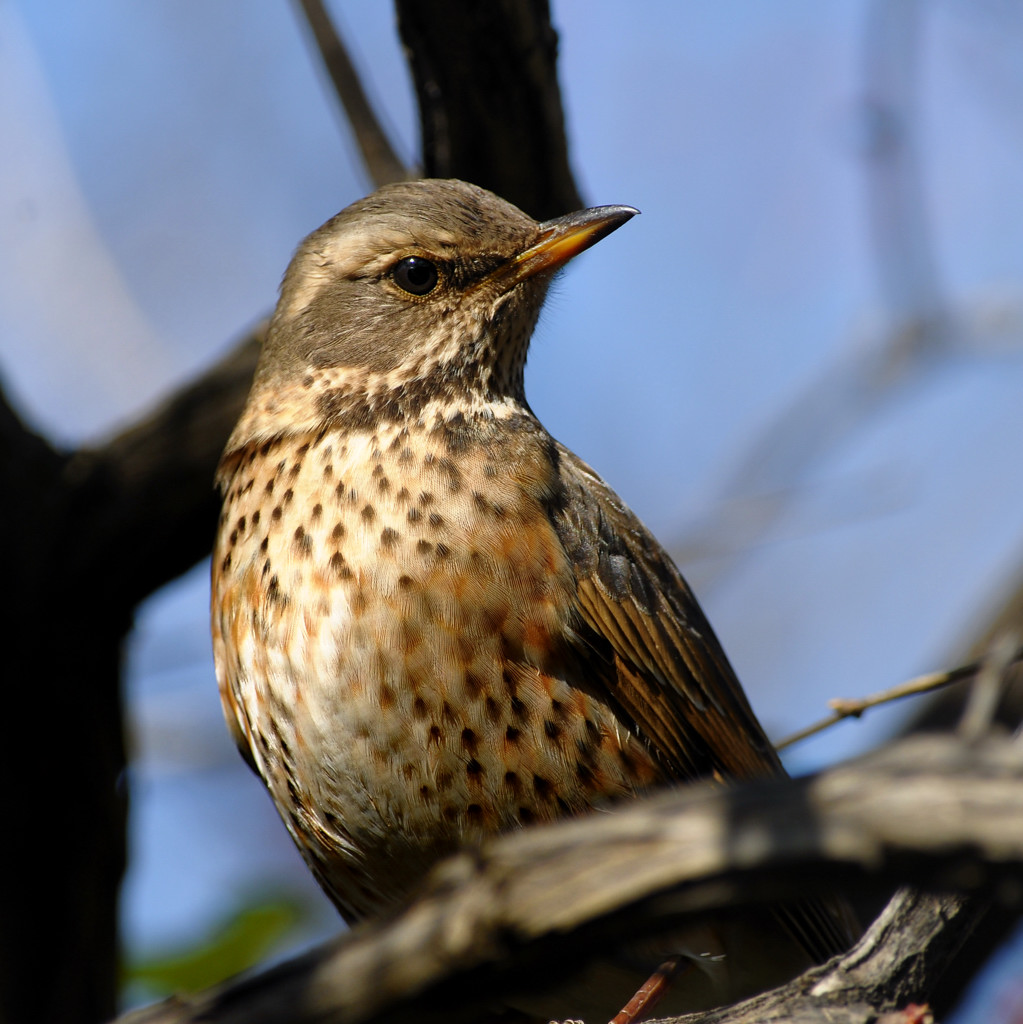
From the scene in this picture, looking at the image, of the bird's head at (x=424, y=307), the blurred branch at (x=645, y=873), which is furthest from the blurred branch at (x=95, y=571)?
the blurred branch at (x=645, y=873)

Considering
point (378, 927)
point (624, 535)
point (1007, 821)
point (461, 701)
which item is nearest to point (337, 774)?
point (461, 701)

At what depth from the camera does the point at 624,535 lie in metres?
4.09

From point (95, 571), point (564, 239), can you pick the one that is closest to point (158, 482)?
point (95, 571)

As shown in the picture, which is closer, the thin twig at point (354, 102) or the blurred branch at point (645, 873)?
the blurred branch at point (645, 873)

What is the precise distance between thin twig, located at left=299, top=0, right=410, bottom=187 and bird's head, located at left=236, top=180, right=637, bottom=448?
2.97 ft

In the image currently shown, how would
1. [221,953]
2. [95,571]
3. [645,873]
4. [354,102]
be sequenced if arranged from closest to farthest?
1. [645,873]
2. [221,953]
3. [95,571]
4. [354,102]

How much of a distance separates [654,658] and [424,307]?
4.61 ft

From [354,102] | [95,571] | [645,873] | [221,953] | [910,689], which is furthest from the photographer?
[354,102]

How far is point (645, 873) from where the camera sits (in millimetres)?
1589

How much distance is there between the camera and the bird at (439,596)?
11.2 ft

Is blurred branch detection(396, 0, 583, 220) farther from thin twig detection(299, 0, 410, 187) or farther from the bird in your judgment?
thin twig detection(299, 0, 410, 187)

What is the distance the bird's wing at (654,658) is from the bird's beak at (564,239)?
2.04 ft

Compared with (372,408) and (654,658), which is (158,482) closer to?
(372,408)

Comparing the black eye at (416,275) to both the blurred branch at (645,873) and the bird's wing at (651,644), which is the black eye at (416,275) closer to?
the bird's wing at (651,644)
